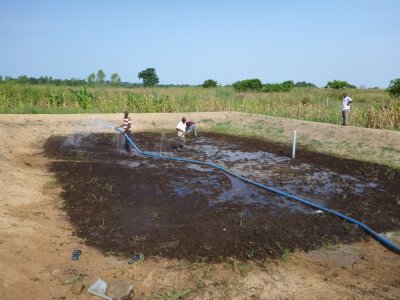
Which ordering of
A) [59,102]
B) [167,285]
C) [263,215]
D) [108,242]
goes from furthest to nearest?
1. [59,102]
2. [263,215]
3. [108,242]
4. [167,285]

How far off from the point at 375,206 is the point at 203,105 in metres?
15.1

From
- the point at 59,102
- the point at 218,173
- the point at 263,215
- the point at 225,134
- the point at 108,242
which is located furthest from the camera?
the point at 59,102

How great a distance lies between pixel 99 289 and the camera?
135 inches

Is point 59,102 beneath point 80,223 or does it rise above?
above

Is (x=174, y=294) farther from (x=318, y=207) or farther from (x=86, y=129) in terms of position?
(x=86, y=129)

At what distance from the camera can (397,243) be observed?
15.3ft

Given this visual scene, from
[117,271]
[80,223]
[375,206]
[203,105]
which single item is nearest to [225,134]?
[203,105]

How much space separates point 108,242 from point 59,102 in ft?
55.2

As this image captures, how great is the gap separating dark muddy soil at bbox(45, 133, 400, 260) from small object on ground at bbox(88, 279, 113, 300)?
0.75 meters

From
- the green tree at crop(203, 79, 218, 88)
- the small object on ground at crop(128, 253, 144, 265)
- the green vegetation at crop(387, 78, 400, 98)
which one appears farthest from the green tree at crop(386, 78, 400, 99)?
the green tree at crop(203, 79, 218, 88)

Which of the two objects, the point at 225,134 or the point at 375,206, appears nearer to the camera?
the point at 375,206

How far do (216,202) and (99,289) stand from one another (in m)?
3.08

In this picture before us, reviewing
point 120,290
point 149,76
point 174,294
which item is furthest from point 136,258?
point 149,76

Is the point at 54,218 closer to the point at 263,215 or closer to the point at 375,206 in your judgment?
the point at 263,215
